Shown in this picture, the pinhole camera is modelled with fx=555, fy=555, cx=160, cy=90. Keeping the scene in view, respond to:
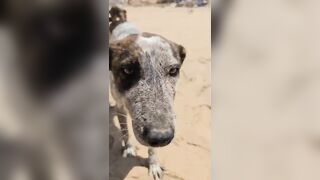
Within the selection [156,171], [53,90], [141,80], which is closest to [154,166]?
[156,171]

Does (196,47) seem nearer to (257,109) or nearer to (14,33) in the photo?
(257,109)

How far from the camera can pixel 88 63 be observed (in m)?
1.80

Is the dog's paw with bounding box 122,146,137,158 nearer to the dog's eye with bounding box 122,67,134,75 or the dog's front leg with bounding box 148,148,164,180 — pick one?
the dog's front leg with bounding box 148,148,164,180

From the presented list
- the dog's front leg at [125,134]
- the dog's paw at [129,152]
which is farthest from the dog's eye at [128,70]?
the dog's paw at [129,152]

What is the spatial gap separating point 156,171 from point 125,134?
168mm

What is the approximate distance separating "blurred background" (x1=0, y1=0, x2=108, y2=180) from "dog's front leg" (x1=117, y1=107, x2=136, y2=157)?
0.05 meters

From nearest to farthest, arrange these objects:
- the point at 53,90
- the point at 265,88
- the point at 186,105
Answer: the point at 53,90, the point at 186,105, the point at 265,88

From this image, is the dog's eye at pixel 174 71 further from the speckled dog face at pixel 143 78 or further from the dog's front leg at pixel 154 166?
the dog's front leg at pixel 154 166

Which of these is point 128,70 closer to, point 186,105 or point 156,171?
point 186,105

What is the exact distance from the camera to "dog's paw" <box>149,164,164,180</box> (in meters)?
1.87

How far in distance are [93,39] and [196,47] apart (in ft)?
1.14

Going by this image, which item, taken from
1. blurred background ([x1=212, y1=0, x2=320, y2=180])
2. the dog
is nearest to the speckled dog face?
the dog

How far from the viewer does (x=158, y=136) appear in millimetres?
1847

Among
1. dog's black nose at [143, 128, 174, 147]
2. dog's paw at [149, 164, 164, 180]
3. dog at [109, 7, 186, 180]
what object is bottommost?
dog's paw at [149, 164, 164, 180]
